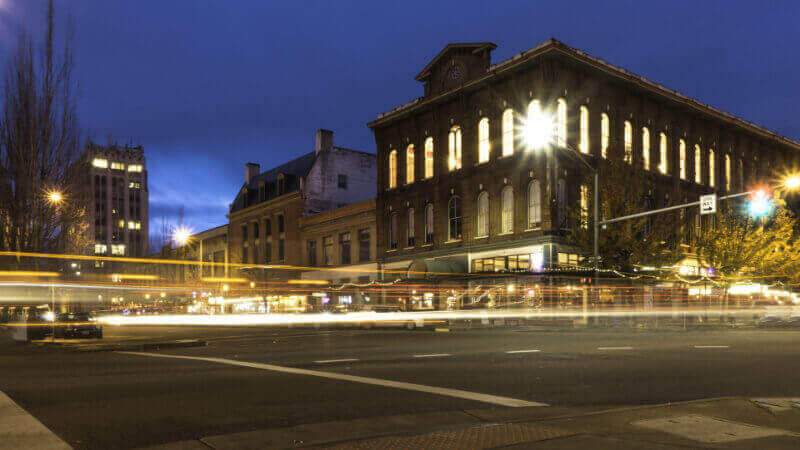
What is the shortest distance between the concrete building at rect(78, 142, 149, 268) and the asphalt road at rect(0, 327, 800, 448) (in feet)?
429

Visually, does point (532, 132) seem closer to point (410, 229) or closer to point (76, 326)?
point (410, 229)

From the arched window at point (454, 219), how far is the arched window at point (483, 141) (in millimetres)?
3427

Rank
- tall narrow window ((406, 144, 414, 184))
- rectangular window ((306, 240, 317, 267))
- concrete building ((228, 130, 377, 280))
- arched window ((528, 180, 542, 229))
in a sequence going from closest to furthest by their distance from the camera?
arched window ((528, 180, 542, 229))
tall narrow window ((406, 144, 414, 184))
rectangular window ((306, 240, 317, 267))
concrete building ((228, 130, 377, 280))

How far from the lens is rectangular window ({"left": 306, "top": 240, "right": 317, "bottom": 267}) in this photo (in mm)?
56694

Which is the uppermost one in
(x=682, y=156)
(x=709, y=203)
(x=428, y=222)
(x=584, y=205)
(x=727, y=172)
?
(x=682, y=156)

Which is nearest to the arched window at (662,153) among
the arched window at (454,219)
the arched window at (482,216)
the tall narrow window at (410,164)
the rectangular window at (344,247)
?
the arched window at (482,216)

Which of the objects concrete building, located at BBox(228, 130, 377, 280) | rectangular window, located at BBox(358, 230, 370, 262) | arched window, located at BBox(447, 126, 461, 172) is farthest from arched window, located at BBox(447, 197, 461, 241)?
concrete building, located at BBox(228, 130, 377, 280)

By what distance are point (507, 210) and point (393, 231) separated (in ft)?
37.9

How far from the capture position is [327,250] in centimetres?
5528

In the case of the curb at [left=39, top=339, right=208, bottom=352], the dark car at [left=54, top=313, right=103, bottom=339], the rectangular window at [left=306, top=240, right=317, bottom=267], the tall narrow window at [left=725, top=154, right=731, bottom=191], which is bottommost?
the dark car at [left=54, top=313, right=103, bottom=339]

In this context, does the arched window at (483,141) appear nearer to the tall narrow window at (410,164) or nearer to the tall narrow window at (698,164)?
the tall narrow window at (410,164)

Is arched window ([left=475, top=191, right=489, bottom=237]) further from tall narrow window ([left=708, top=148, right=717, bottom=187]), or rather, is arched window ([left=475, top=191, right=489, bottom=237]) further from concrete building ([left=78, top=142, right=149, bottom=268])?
concrete building ([left=78, top=142, right=149, bottom=268])

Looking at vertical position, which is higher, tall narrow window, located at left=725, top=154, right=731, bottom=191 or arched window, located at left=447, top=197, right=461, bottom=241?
tall narrow window, located at left=725, top=154, right=731, bottom=191

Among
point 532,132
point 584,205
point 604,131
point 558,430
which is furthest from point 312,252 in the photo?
point 558,430
